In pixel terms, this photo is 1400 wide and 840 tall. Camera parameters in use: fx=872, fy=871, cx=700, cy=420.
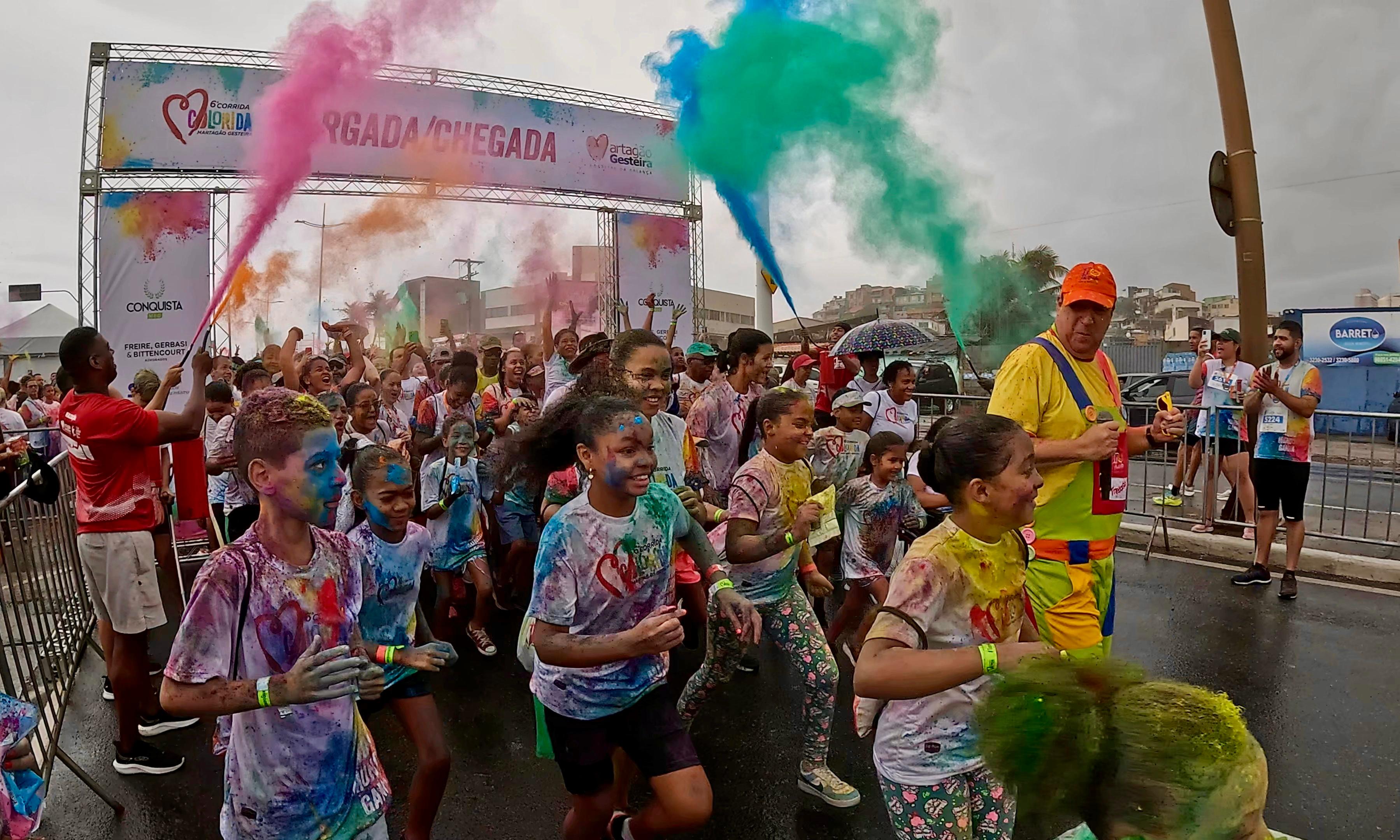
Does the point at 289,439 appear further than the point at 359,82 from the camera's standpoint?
No

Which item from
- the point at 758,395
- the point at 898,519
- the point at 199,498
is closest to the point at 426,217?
the point at 199,498

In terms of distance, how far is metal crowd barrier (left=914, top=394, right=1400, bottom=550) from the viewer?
796 cm

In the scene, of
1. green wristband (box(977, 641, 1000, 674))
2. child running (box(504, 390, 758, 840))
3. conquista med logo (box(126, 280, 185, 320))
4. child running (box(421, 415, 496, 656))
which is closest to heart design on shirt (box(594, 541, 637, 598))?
child running (box(504, 390, 758, 840))

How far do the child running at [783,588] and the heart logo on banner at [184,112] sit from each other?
13.3 m

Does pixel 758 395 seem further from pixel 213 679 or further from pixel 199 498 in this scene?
pixel 199 498

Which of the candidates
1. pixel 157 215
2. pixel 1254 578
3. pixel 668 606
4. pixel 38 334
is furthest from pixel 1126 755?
pixel 38 334

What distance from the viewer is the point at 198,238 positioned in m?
13.6

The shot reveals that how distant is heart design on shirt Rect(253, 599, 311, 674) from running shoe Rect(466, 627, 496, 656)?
11.8ft

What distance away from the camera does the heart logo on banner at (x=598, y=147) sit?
16938mm

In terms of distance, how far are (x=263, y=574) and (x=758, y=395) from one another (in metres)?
4.07

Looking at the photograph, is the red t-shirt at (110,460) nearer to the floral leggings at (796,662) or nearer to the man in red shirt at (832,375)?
the floral leggings at (796,662)

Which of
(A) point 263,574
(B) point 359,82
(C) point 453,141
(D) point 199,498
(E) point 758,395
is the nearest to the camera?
(A) point 263,574

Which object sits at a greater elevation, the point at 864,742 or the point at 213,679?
the point at 213,679

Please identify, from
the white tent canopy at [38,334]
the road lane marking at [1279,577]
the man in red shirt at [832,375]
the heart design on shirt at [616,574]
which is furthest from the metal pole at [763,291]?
the white tent canopy at [38,334]
